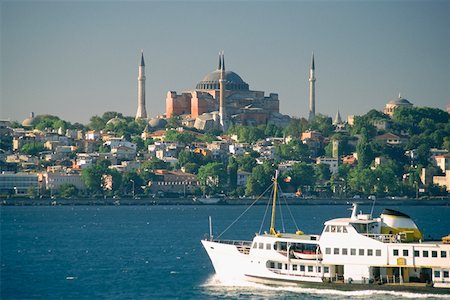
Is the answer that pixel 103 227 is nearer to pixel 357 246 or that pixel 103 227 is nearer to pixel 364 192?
pixel 357 246

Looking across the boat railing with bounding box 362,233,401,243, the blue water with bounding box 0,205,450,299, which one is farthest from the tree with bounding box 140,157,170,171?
the boat railing with bounding box 362,233,401,243

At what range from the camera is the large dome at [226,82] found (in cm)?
18975

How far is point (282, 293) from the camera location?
48094 millimetres

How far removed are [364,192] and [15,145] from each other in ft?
151

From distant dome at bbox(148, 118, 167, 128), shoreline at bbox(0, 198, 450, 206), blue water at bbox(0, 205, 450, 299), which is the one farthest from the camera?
distant dome at bbox(148, 118, 167, 128)

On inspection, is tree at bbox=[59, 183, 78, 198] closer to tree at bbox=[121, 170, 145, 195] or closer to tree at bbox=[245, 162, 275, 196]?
tree at bbox=[121, 170, 145, 195]

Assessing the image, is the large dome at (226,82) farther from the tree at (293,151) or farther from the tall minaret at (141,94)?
the tree at (293,151)

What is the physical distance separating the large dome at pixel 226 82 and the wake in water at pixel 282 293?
139 m

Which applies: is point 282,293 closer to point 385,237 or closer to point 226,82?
point 385,237

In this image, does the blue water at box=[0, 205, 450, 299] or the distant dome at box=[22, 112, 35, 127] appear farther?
the distant dome at box=[22, 112, 35, 127]

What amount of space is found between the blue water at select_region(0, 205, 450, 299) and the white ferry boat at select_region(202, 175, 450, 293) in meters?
0.46

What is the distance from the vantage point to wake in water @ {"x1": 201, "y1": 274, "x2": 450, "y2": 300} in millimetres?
46875

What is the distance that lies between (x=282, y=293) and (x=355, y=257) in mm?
2543

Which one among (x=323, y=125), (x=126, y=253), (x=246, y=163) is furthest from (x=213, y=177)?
(x=126, y=253)
